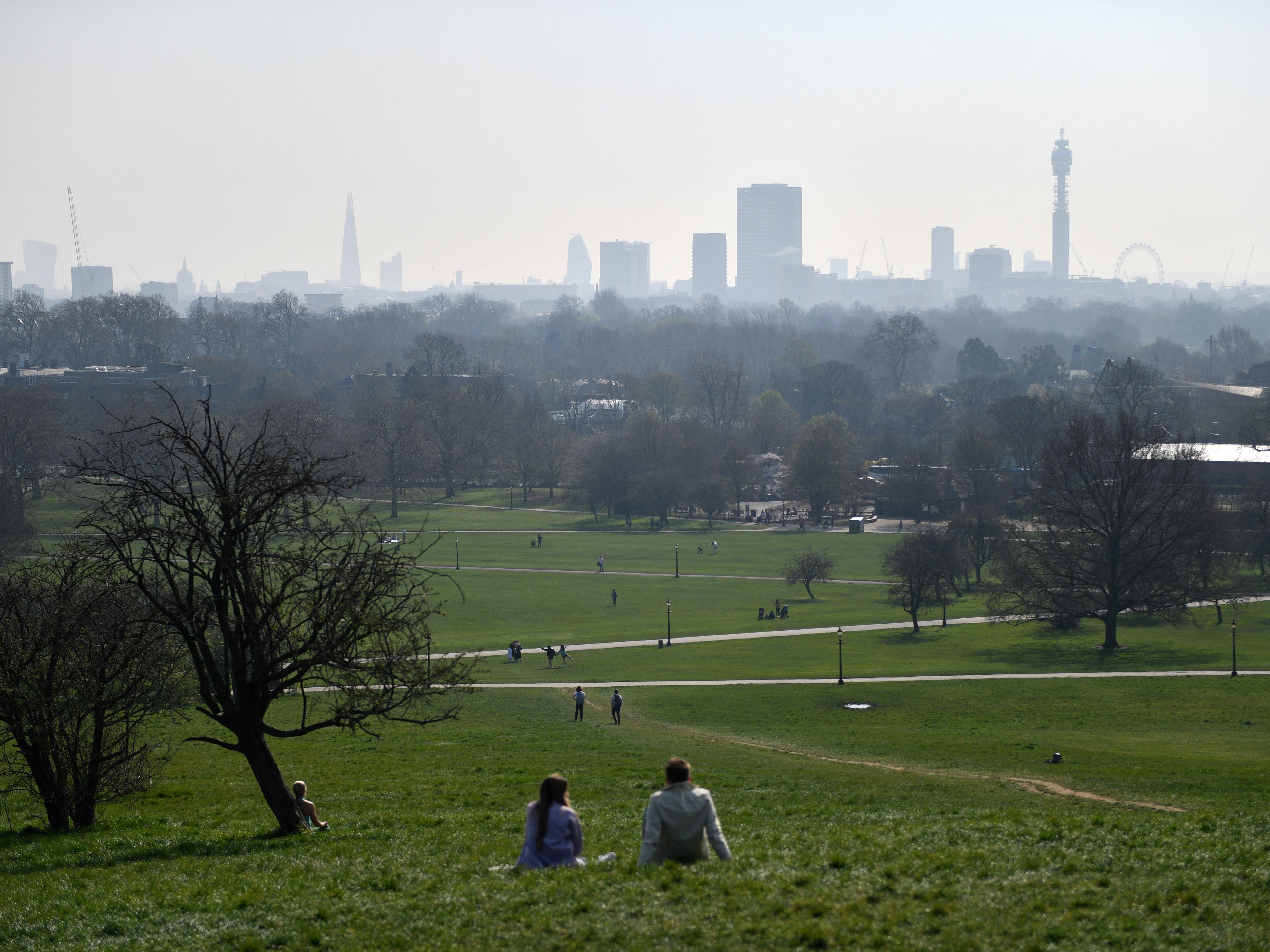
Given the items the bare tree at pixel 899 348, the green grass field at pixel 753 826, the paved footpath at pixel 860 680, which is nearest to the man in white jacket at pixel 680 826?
the green grass field at pixel 753 826

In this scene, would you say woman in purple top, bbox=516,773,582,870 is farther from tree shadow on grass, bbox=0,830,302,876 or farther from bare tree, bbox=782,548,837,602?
bare tree, bbox=782,548,837,602

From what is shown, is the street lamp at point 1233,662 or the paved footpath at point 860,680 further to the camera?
the paved footpath at point 860,680

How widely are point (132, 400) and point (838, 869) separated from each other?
361 ft

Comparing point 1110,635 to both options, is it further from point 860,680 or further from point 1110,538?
point 860,680

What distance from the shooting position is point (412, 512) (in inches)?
3814

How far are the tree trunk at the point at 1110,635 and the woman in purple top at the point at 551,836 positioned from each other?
36616mm

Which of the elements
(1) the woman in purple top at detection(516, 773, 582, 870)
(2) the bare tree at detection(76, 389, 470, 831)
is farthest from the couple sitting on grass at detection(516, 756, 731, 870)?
(2) the bare tree at detection(76, 389, 470, 831)

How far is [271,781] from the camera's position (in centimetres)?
1472

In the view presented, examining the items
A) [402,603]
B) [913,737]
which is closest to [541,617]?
[913,737]

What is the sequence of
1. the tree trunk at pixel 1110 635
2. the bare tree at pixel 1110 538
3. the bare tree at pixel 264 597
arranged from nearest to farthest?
the bare tree at pixel 264 597
the tree trunk at pixel 1110 635
the bare tree at pixel 1110 538

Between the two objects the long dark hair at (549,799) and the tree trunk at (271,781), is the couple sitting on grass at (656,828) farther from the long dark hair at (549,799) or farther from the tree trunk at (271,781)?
the tree trunk at (271,781)

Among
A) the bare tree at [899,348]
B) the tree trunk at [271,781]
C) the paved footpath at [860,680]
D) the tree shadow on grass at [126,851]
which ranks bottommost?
the paved footpath at [860,680]

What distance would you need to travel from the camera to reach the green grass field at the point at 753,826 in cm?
1020

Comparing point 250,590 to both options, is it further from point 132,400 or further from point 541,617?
point 132,400
